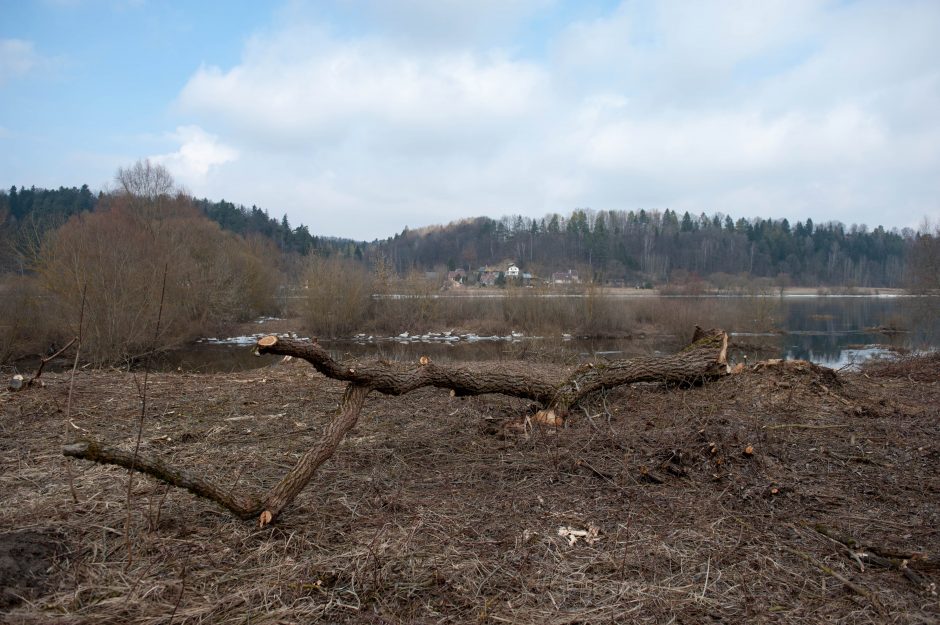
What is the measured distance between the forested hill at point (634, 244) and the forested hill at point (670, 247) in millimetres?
170

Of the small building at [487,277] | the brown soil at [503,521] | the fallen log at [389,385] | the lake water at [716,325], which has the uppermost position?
the small building at [487,277]

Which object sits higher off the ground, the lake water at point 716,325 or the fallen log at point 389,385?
the fallen log at point 389,385

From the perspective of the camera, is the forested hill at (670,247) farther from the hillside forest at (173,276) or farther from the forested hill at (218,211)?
the forested hill at (218,211)

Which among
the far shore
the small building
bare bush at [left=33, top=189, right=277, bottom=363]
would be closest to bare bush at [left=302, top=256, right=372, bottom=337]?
the far shore

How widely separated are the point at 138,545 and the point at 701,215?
388ft

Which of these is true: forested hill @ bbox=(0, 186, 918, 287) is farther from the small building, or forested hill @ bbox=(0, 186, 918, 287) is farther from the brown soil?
the brown soil

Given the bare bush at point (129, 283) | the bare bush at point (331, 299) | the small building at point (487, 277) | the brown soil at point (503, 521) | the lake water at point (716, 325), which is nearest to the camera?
the brown soil at point (503, 521)

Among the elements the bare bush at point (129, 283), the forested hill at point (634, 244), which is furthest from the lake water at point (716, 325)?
the forested hill at point (634, 244)

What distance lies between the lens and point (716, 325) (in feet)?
96.1

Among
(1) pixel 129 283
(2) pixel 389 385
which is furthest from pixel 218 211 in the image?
(2) pixel 389 385

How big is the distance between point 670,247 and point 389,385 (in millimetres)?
94634

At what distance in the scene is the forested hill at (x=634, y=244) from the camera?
77.7 metres

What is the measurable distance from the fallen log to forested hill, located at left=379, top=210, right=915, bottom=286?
228 feet

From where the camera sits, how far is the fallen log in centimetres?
311
